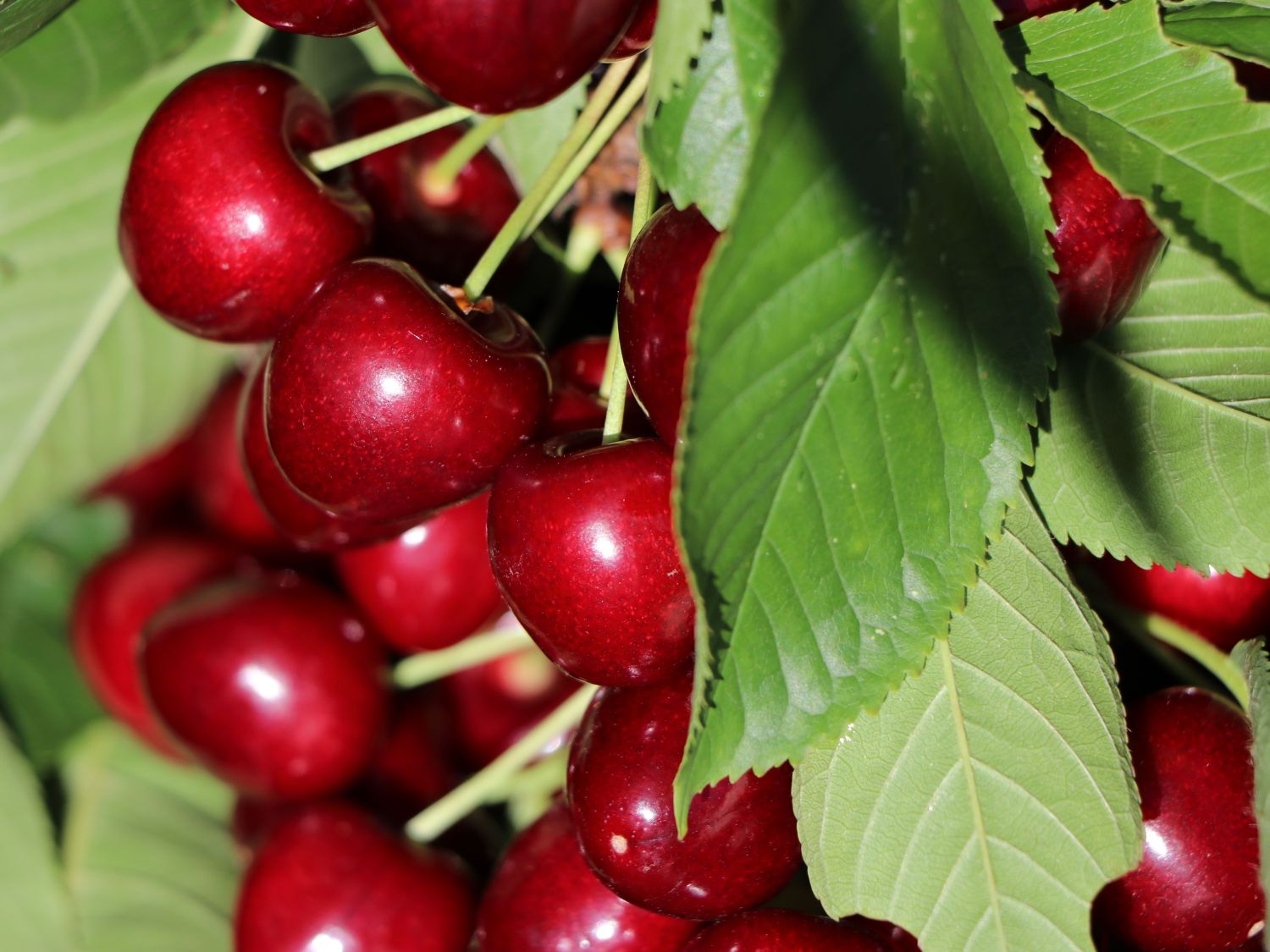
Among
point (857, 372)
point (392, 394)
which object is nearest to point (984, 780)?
point (857, 372)

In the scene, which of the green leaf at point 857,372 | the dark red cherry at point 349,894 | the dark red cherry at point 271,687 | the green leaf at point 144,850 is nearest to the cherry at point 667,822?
the green leaf at point 857,372

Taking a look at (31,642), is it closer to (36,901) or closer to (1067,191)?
(36,901)

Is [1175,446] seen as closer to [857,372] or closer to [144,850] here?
[857,372]

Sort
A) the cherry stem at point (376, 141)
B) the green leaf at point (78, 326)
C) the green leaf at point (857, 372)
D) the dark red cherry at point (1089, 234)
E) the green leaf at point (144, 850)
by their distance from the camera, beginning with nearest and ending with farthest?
the green leaf at point (857, 372) → the dark red cherry at point (1089, 234) → the cherry stem at point (376, 141) → the green leaf at point (78, 326) → the green leaf at point (144, 850)

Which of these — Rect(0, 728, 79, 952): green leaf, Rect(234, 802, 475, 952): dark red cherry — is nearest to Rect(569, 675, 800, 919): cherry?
Rect(234, 802, 475, 952): dark red cherry

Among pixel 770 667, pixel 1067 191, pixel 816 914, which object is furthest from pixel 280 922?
pixel 1067 191

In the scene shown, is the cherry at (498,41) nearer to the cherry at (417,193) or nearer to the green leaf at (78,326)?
the cherry at (417,193)

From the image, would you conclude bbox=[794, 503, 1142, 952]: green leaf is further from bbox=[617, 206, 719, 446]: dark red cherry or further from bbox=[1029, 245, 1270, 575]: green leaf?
bbox=[617, 206, 719, 446]: dark red cherry
